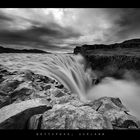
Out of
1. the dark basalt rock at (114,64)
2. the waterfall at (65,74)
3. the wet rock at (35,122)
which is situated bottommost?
the wet rock at (35,122)

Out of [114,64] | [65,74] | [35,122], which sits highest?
[114,64]

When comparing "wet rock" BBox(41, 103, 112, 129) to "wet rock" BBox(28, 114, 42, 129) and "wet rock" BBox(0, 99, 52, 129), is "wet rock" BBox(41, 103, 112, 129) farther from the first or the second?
"wet rock" BBox(0, 99, 52, 129)

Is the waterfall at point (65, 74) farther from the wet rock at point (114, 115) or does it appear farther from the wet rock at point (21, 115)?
the wet rock at point (21, 115)

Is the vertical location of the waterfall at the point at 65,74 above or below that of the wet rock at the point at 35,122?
above

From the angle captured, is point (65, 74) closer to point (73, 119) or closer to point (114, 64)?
point (73, 119)

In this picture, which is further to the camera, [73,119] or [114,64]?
[114,64]

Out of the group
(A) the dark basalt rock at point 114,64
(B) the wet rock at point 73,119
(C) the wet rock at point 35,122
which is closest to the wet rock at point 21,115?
(C) the wet rock at point 35,122

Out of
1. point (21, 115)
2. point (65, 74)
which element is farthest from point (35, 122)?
point (65, 74)

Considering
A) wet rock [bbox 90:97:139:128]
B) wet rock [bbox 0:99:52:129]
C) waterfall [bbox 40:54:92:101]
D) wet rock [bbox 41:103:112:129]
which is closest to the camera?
wet rock [bbox 41:103:112:129]

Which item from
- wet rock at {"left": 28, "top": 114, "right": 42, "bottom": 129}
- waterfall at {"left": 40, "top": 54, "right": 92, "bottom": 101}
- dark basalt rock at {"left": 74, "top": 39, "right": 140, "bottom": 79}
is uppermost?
dark basalt rock at {"left": 74, "top": 39, "right": 140, "bottom": 79}

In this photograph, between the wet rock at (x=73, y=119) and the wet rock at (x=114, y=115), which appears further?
the wet rock at (x=114, y=115)

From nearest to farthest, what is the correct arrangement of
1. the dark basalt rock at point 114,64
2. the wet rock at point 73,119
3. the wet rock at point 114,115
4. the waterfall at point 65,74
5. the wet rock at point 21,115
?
1. the wet rock at point 73,119
2. the wet rock at point 21,115
3. the wet rock at point 114,115
4. the waterfall at point 65,74
5. the dark basalt rock at point 114,64

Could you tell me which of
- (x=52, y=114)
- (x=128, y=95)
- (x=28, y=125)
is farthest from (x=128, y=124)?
(x=128, y=95)

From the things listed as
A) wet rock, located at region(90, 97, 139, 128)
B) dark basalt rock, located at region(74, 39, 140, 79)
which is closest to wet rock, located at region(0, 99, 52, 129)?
wet rock, located at region(90, 97, 139, 128)
